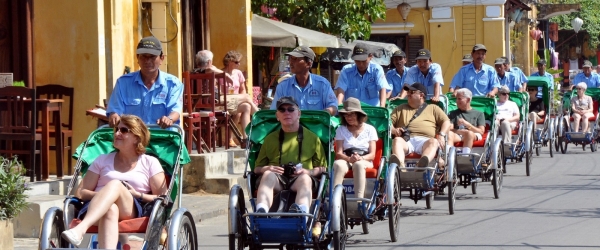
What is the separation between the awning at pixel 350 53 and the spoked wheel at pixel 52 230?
17.9 meters

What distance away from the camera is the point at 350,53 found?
29578 millimetres

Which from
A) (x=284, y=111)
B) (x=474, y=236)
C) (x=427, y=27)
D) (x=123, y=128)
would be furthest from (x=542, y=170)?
(x=427, y=27)

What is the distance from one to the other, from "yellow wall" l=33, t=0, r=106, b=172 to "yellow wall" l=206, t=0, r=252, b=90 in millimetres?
5731

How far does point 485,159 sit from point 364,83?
2.45 meters

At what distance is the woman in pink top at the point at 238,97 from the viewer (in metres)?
18.2

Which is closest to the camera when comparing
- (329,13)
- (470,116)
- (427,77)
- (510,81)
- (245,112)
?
(470,116)

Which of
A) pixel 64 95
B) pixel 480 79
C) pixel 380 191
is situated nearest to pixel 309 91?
pixel 380 191

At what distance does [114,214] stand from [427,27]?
3229 centimetres

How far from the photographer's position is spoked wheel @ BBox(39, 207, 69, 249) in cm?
824

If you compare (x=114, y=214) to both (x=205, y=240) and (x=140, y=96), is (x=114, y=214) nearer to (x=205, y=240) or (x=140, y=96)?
(x=140, y=96)

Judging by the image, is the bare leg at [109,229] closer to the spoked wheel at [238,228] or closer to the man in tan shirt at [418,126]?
the spoked wheel at [238,228]

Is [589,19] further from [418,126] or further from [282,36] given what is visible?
[418,126]

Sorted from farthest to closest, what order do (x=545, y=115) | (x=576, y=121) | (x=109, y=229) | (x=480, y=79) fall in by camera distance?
1. (x=576, y=121)
2. (x=545, y=115)
3. (x=480, y=79)
4. (x=109, y=229)

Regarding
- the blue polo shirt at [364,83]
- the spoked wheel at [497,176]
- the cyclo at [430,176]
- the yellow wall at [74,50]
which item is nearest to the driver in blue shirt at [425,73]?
the spoked wheel at [497,176]
